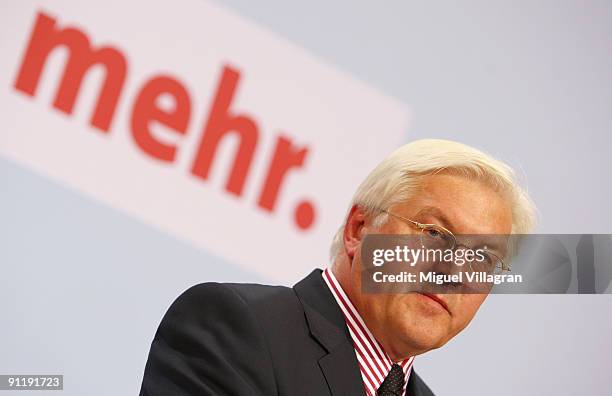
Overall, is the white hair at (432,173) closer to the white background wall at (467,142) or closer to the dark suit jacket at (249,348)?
the dark suit jacket at (249,348)

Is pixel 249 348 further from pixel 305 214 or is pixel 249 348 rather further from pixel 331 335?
pixel 305 214

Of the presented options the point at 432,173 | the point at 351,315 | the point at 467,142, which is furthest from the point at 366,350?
the point at 467,142

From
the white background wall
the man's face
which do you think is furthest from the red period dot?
the man's face

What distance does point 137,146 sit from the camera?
8.64 ft

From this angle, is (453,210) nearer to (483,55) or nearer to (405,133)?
(405,133)

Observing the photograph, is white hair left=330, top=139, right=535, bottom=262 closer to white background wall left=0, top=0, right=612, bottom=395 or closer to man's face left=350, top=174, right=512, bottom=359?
man's face left=350, top=174, right=512, bottom=359

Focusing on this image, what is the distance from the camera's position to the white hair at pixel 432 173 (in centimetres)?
165

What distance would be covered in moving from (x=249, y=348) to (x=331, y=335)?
0.65 feet

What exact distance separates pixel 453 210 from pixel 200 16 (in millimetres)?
1424

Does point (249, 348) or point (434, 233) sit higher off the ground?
point (434, 233)

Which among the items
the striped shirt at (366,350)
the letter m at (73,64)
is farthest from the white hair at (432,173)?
the letter m at (73,64)

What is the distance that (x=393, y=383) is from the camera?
1.69 meters

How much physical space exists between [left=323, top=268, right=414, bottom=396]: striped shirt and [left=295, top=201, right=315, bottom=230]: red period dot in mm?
982

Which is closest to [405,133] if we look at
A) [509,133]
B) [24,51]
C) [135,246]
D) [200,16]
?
[509,133]
